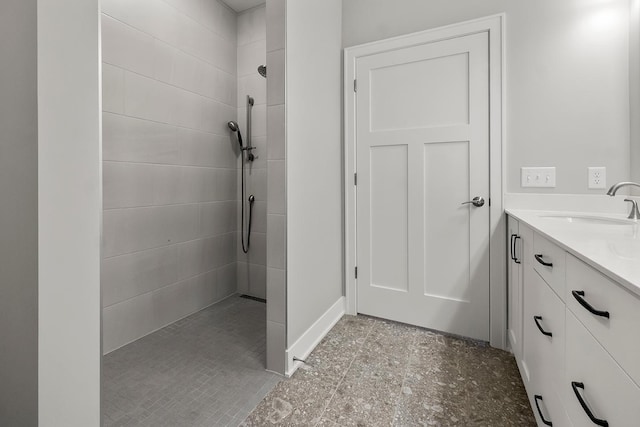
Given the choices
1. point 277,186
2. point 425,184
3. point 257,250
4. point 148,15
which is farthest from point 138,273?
point 425,184

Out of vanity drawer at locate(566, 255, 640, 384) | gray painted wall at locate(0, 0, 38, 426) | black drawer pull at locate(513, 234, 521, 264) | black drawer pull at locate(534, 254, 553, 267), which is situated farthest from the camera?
black drawer pull at locate(513, 234, 521, 264)

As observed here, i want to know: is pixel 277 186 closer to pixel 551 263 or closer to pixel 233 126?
pixel 551 263

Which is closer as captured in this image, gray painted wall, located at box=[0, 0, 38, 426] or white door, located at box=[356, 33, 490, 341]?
gray painted wall, located at box=[0, 0, 38, 426]

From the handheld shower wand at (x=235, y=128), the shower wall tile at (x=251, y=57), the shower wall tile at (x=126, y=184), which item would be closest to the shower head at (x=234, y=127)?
the handheld shower wand at (x=235, y=128)

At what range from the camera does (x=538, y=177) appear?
181 cm

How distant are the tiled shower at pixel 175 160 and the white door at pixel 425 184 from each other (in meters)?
1.04

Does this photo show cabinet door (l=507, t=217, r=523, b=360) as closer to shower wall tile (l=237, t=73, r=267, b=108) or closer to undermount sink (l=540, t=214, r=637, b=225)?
undermount sink (l=540, t=214, r=637, b=225)

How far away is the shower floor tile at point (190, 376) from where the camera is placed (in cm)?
133

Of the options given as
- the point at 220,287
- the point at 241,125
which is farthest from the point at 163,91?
the point at 220,287

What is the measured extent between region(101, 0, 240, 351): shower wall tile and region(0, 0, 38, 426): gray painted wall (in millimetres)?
906

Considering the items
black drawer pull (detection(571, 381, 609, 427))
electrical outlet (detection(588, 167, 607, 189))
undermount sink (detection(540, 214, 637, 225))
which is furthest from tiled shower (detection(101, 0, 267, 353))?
electrical outlet (detection(588, 167, 607, 189))

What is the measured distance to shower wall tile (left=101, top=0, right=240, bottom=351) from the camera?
6.12ft

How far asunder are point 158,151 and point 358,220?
1.58 meters

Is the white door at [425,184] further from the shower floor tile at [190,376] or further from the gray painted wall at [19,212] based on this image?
the gray painted wall at [19,212]
